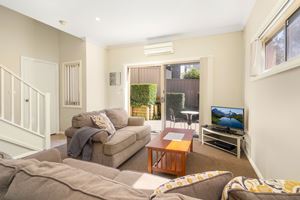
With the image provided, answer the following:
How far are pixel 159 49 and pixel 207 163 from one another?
2.88 metres

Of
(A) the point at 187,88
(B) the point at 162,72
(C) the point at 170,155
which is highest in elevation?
(B) the point at 162,72

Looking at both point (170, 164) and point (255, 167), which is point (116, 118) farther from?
point (255, 167)

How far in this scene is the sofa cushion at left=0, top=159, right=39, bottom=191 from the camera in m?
0.70

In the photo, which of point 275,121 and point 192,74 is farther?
point 192,74

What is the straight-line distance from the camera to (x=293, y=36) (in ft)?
5.52

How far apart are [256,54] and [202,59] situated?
139cm

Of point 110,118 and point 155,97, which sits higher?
point 155,97

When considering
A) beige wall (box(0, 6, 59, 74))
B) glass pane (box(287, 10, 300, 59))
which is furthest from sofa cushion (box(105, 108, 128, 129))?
glass pane (box(287, 10, 300, 59))

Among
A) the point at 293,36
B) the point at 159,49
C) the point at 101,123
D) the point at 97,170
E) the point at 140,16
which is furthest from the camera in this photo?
the point at 159,49

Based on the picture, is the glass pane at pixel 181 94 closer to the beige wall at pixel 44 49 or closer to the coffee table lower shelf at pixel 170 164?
the beige wall at pixel 44 49

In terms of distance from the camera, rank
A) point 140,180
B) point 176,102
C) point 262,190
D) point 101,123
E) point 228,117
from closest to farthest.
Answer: point 262,190
point 140,180
point 101,123
point 228,117
point 176,102

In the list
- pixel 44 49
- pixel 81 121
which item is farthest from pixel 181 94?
pixel 44 49

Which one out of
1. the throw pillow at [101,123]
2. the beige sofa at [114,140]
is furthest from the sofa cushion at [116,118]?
the throw pillow at [101,123]

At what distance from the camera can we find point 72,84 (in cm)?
455
